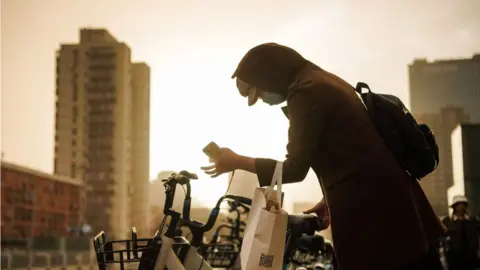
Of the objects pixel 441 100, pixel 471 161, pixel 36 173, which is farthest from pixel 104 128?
pixel 471 161

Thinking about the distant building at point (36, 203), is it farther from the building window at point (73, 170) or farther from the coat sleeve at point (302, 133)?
the coat sleeve at point (302, 133)

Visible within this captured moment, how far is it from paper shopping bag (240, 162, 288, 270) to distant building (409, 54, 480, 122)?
12828mm

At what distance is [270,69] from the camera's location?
5.63 ft

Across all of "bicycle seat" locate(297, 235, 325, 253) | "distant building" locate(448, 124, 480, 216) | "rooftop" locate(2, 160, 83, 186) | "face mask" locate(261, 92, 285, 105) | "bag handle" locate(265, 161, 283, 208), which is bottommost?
"bicycle seat" locate(297, 235, 325, 253)

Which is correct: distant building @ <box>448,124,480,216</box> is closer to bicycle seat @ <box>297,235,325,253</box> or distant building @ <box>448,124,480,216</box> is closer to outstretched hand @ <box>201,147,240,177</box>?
bicycle seat @ <box>297,235,325,253</box>

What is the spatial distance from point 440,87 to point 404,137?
2335 cm

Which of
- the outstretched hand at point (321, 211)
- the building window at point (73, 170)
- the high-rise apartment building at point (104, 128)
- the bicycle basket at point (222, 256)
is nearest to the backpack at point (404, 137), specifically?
the outstretched hand at point (321, 211)

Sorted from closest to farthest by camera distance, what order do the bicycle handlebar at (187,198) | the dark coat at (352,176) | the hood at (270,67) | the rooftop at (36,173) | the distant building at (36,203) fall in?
the dark coat at (352,176) → the hood at (270,67) → the bicycle handlebar at (187,198) → the rooftop at (36,173) → the distant building at (36,203)

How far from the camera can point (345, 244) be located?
1.63m

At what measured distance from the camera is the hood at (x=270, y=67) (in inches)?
67.3

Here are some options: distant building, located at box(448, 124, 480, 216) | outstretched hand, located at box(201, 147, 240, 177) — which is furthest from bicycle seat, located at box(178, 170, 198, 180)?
distant building, located at box(448, 124, 480, 216)

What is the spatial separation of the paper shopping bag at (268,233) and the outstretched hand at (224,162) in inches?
4.3

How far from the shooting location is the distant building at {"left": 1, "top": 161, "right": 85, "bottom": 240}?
4369cm

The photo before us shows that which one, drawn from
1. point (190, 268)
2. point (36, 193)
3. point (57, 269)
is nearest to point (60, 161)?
point (36, 193)
